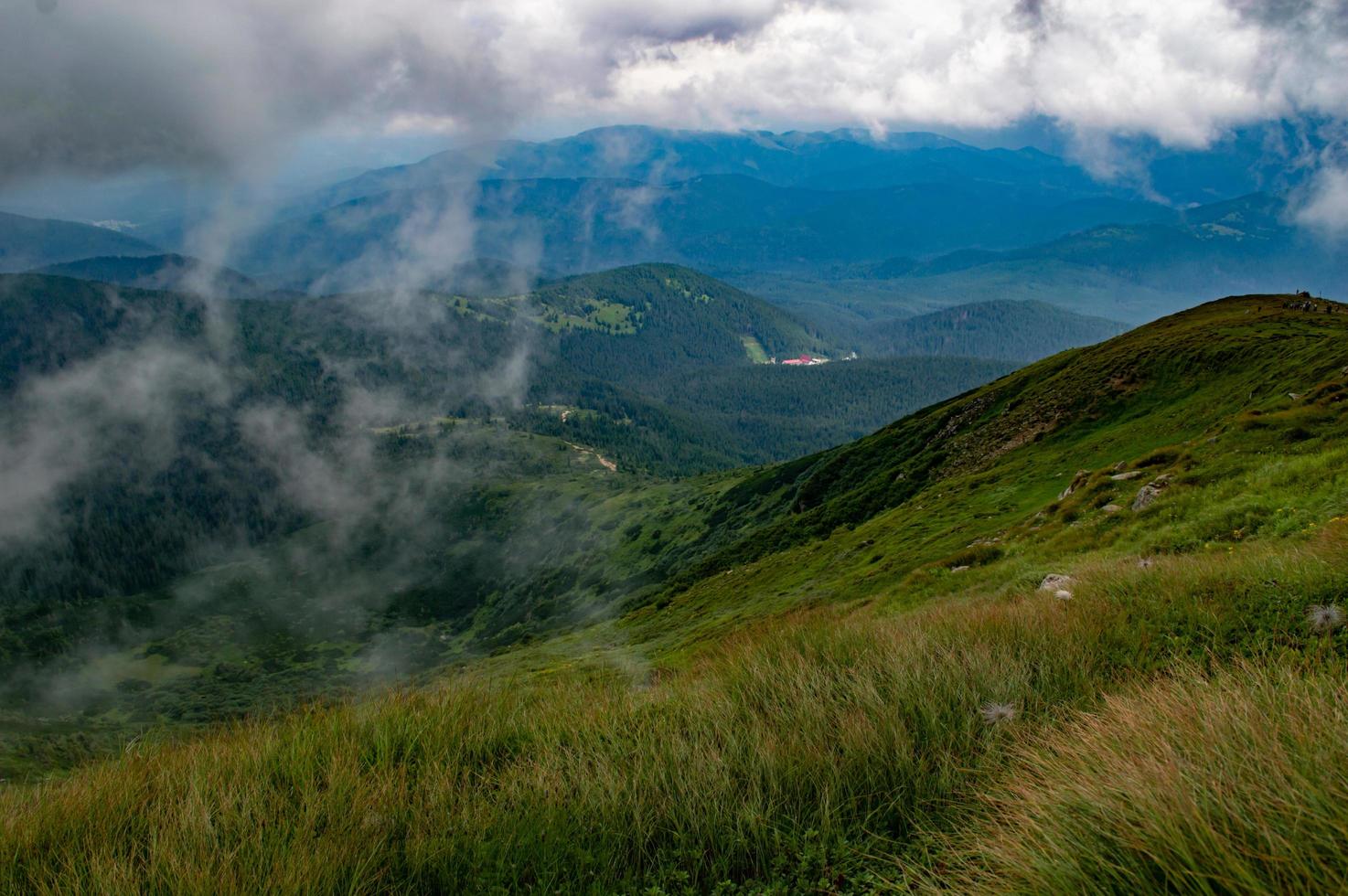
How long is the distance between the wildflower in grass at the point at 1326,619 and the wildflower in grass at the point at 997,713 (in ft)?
10.7

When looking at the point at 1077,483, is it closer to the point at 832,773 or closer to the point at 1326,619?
the point at 1326,619

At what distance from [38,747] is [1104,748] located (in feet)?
564

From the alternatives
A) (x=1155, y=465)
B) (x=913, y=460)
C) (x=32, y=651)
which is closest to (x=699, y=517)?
(x=913, y=460)

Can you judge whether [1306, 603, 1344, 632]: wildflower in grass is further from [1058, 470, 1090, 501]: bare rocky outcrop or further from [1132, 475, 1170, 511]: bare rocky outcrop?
[1058, 470, 1090, 501]: bare rocky outcrop

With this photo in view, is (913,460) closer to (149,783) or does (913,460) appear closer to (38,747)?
(149,783)

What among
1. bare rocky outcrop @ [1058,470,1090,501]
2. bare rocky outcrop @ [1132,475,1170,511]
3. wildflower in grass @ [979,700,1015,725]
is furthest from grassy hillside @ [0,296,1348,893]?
bare rocky outcrop @ [1058,470,1090,501]

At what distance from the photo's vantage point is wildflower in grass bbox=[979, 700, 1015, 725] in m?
4.62

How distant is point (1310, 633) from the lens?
553 cm

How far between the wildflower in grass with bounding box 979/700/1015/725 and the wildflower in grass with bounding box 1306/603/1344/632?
3248 mm

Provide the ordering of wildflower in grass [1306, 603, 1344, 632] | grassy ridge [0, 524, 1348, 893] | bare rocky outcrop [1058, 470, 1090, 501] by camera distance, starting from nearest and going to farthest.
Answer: grassy ridge [0, 524, 1348, 893]
wildflower in grass [1306, 603, 1344, 632]
bare rocky outcrop [1058, 470, 1090, 501]

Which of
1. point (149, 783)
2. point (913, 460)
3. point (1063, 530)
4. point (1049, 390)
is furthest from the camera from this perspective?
point (913, 460)

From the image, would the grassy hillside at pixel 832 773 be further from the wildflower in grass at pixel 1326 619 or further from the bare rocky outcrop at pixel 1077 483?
the bare rocky outcrop at pixel 1077 483

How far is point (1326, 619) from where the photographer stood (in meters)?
5.61

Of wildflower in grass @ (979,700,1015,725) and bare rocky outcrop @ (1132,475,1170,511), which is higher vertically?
wildflower in grass @ (979,700,1015,725)
